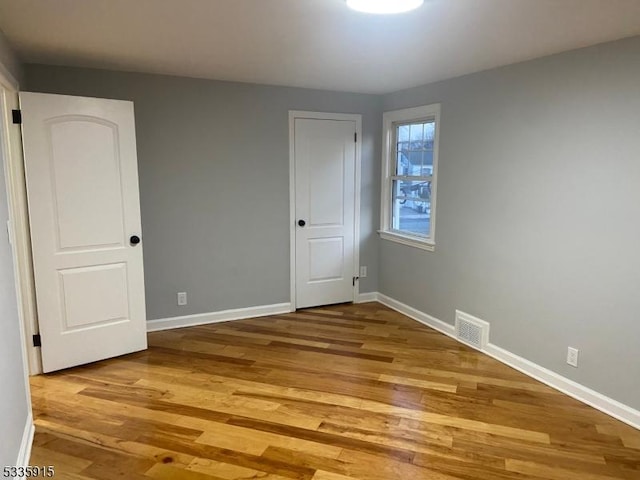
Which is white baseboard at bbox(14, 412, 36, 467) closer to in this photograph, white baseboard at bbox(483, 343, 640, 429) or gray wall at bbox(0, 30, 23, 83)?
gray wall at bbox(0, 30, 23, 83)

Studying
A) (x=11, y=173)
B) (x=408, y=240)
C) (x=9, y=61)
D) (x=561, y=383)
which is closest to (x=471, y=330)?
(x=561, y=383)

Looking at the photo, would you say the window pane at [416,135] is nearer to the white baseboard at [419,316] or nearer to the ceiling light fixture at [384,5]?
the white baseboard at [419,316]

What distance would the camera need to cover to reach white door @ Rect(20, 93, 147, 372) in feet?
10.3

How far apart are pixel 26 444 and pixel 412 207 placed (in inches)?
143

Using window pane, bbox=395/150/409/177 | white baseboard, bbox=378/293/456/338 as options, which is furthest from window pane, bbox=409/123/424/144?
white baseboard, bbox=378/293/456/338

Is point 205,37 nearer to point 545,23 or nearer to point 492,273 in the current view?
point 545,23

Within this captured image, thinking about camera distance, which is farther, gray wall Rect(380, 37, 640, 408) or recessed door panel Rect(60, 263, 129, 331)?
recessed door panel Rect(60, 263, 129, 331)

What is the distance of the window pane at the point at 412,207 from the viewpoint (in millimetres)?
4445

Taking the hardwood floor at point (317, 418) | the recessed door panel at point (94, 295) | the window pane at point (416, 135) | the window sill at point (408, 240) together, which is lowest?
the hardwood floor at point (317, 418)

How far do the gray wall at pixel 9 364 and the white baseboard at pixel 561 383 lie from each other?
10.4 feet

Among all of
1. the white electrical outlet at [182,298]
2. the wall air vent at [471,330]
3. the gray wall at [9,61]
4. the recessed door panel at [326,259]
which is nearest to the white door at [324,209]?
the recessed door panel at [326,259]

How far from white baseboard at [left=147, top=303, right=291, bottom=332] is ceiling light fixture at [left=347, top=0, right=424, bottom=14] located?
3150 mm

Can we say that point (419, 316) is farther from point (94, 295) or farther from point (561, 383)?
point (94, 295)

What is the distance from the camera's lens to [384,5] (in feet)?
6.79
